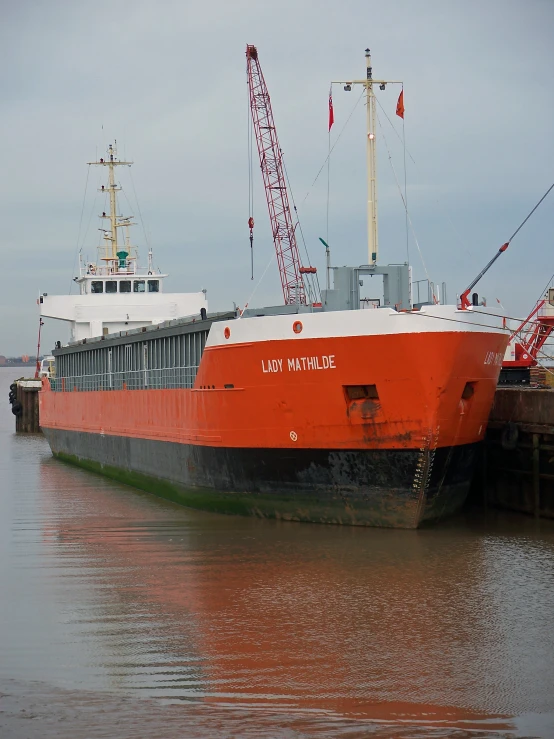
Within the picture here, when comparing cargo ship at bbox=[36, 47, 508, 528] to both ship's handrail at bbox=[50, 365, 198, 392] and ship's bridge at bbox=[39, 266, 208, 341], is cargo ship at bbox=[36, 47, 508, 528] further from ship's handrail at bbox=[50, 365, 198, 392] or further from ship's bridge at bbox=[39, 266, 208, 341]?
ship's bridge at bbox=[39, 266, 208, 341]

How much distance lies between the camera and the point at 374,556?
13555 mm

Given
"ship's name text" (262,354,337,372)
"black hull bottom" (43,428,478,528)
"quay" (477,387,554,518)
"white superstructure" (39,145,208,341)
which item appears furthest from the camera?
"white superstructure" (39,145,208,341)

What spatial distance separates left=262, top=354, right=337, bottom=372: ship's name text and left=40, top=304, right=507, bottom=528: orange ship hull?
17mm

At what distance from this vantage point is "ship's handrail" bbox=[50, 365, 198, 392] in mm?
20484

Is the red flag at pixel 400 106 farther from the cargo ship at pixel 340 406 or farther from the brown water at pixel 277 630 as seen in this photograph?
the brown water at pixel 277 630

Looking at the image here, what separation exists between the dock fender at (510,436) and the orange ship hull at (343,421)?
1.06 metres

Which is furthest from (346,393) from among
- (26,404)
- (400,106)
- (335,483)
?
(26,404)

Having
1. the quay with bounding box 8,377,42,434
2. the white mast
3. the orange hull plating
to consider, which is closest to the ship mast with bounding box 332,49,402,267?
the white mast

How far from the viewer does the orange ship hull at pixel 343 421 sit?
1433cm

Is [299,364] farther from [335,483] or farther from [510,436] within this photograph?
[510,436]

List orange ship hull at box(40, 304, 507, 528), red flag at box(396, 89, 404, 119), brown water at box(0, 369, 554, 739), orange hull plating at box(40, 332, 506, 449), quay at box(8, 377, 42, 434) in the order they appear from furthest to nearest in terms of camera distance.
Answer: quay at box(8, 377, 42, 434), red flag at box(396, 89, 404, 119), orange ship hull at box(40, 304, 507, 528), orange hull plating at box(40, 332, 506, 449), brown water at box(0, 369, 554, 739)

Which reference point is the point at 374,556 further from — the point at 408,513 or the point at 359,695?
the point at 359,695

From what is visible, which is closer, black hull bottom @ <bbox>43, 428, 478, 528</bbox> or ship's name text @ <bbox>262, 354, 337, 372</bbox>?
black hull bottom @ <bbox>43, 428, 478, 528</bbox>

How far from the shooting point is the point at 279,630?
1027 centimetres
